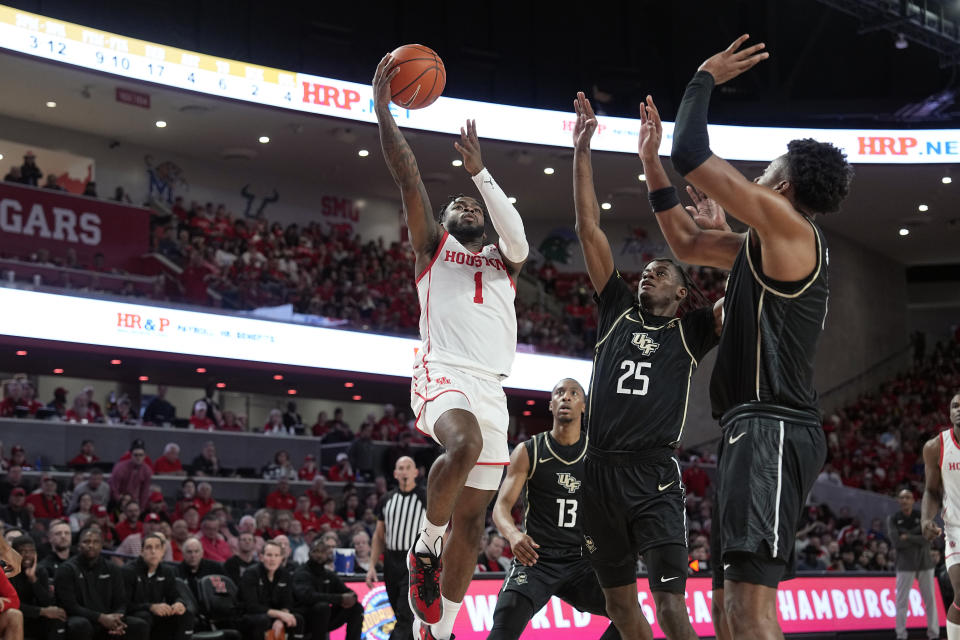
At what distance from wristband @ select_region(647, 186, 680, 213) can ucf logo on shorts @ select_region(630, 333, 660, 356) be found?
1.06 metres

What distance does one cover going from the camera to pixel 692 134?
425 cm

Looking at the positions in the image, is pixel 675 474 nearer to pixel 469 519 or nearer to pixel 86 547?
pixel 469 519

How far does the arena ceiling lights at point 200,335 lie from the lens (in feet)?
63.1

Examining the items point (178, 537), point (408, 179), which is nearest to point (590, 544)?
point (408, 179)

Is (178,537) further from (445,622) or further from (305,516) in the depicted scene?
(445,622)

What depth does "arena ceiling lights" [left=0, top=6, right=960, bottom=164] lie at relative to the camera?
20609mm

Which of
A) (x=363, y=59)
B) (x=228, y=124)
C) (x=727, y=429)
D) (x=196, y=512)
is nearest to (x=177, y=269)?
(x=228, y=124)

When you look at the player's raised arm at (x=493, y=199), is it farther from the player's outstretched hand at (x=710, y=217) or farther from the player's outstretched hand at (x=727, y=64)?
the player's outstretched hand at (x=727, y=64)

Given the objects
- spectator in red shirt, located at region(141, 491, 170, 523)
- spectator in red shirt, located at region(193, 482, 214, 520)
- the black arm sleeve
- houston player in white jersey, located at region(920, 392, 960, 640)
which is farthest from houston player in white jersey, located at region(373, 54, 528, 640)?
spectator in red shirt, located at region(193, 482, 214, 520)

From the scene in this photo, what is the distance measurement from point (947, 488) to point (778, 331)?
5.79 m

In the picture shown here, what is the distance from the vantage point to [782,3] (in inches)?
1163

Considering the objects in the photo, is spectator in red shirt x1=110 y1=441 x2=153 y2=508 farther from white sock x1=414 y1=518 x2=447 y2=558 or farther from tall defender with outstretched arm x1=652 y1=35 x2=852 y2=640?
tall defender with outstretched arm x1=652 y1=35 x2=852 y2=640

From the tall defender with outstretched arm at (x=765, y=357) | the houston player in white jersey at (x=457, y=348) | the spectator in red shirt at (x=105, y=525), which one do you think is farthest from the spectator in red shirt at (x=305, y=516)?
the tall defender with outstretched arm at (x=765, y=357)

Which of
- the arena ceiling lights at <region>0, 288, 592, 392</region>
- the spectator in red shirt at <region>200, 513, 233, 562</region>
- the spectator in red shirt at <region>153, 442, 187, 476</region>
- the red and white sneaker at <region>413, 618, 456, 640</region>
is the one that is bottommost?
the red and white sneaker at <region>413, 618, 456, 640</region>
